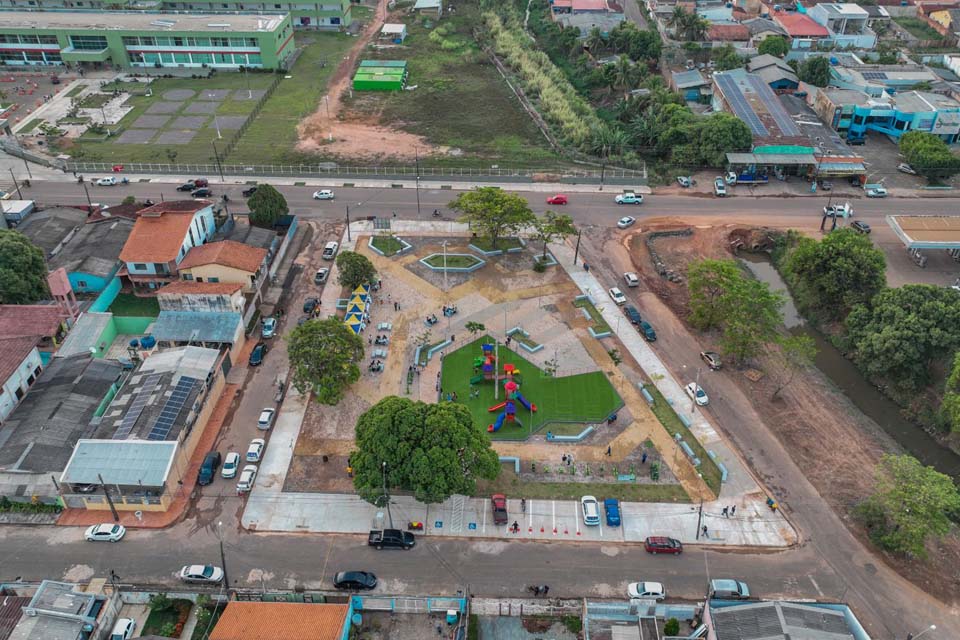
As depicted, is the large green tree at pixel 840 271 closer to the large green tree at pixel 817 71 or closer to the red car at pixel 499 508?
the red car at pixel 499 508

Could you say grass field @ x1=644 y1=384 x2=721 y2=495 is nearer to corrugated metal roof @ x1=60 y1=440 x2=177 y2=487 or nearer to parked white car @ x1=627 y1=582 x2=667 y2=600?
parked white car @ x1=627 y1=582 x2=667 y2=600

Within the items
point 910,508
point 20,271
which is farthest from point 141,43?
point 910,508

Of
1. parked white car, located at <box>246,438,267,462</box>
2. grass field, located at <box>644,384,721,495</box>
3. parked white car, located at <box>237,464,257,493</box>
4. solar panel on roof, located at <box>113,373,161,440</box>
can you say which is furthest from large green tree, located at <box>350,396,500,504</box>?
solar panel on roof, located at <box>113,373,161,440</box>

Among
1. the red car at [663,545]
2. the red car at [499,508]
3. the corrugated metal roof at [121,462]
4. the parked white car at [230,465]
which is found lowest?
the parked white car at [230,465]

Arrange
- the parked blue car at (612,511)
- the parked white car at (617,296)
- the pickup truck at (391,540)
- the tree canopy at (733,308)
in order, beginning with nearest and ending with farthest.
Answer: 1. the pickup truck at (391,540)
2. the parked blue car at (612,511)
3. the tree canopy at (733,308)
4. the parked white car at (617,296)


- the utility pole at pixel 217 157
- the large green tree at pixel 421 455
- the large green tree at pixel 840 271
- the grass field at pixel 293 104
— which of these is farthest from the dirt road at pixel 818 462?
the grass field at pixel 293 104

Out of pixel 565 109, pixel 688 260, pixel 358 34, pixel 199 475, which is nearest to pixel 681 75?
pixel 565 109
